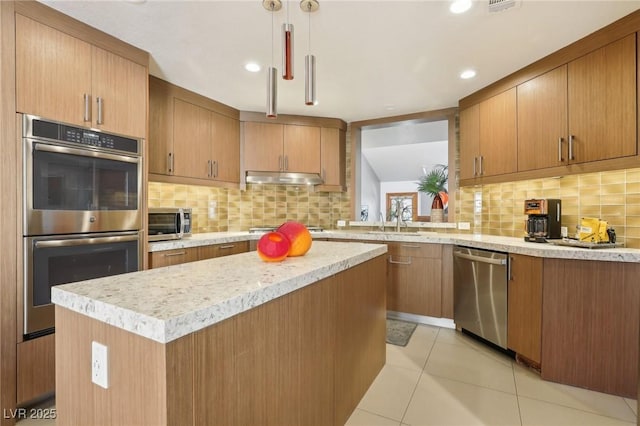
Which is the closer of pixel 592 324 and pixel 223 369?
pixel 223 369

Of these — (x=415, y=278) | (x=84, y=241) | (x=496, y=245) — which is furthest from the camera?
(x=415, y=278)

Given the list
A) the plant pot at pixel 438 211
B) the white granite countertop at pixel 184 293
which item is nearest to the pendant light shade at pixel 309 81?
the white granite countertop at pixel 184 293

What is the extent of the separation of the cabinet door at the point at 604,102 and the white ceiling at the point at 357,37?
0.21 meters

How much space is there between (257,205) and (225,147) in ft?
2.81

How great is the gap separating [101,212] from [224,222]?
69.5 inches

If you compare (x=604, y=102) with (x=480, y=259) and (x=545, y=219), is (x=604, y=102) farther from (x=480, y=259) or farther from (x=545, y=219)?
(x=480, y=259)

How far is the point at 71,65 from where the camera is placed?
191 cm

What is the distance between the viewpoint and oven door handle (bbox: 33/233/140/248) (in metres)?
1.77

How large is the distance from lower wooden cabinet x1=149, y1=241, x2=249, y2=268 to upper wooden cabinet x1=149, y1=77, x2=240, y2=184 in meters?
0.76

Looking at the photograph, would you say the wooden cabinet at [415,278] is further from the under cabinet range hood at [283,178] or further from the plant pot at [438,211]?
the under cabinet range hood at [283,178]

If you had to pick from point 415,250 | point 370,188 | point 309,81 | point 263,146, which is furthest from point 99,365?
point 370,188

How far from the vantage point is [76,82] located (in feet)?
6.34

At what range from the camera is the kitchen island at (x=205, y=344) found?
69 cm

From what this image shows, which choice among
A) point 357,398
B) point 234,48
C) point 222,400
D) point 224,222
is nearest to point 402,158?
point 224,222
